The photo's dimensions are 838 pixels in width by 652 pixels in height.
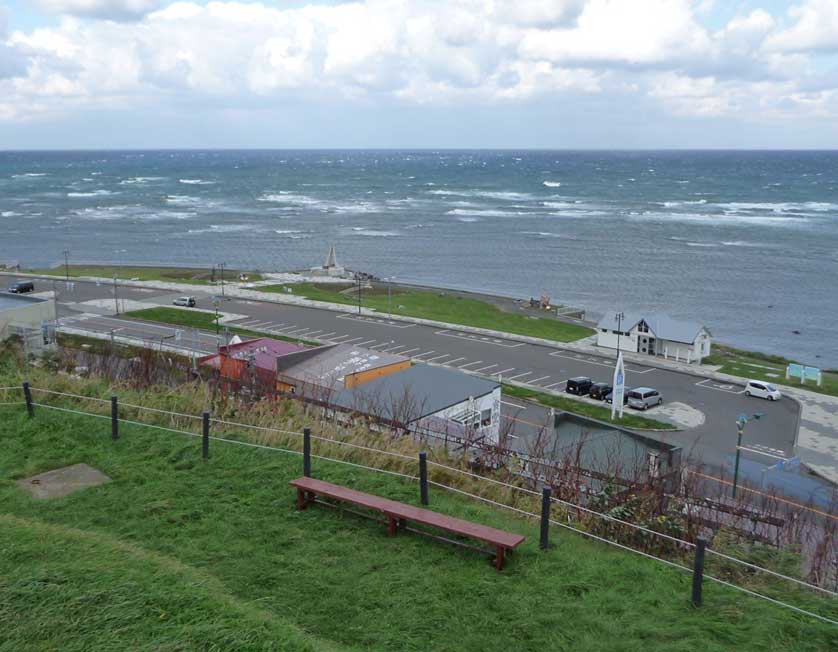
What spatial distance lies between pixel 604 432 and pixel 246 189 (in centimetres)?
15307

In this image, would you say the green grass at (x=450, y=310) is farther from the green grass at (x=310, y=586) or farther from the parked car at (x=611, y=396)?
the green grass at (x=310, y=586)

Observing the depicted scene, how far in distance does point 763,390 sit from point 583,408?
8.28 m

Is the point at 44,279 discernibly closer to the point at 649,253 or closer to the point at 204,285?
the point at 204,285

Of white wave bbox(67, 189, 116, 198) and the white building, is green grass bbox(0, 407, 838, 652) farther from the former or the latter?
white wave bbox(67, 189, 116, 198)

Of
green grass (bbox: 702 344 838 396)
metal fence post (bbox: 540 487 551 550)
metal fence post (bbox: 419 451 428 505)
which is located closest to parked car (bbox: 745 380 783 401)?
green grass (bbox: 702 344 838 396)

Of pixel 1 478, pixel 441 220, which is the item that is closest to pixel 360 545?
A: pixel 1 478

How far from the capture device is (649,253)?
79438 millimetres

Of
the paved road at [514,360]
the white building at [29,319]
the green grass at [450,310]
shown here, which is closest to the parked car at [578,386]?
the paved road at [514,360]

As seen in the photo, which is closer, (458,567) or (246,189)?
(458,567)

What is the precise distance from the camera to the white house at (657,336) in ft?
126

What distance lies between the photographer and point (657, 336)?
39.1 meters

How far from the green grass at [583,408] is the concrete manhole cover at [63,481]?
69.4ft

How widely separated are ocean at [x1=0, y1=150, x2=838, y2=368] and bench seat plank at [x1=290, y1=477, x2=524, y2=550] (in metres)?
41.0

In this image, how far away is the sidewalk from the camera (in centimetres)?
2680
